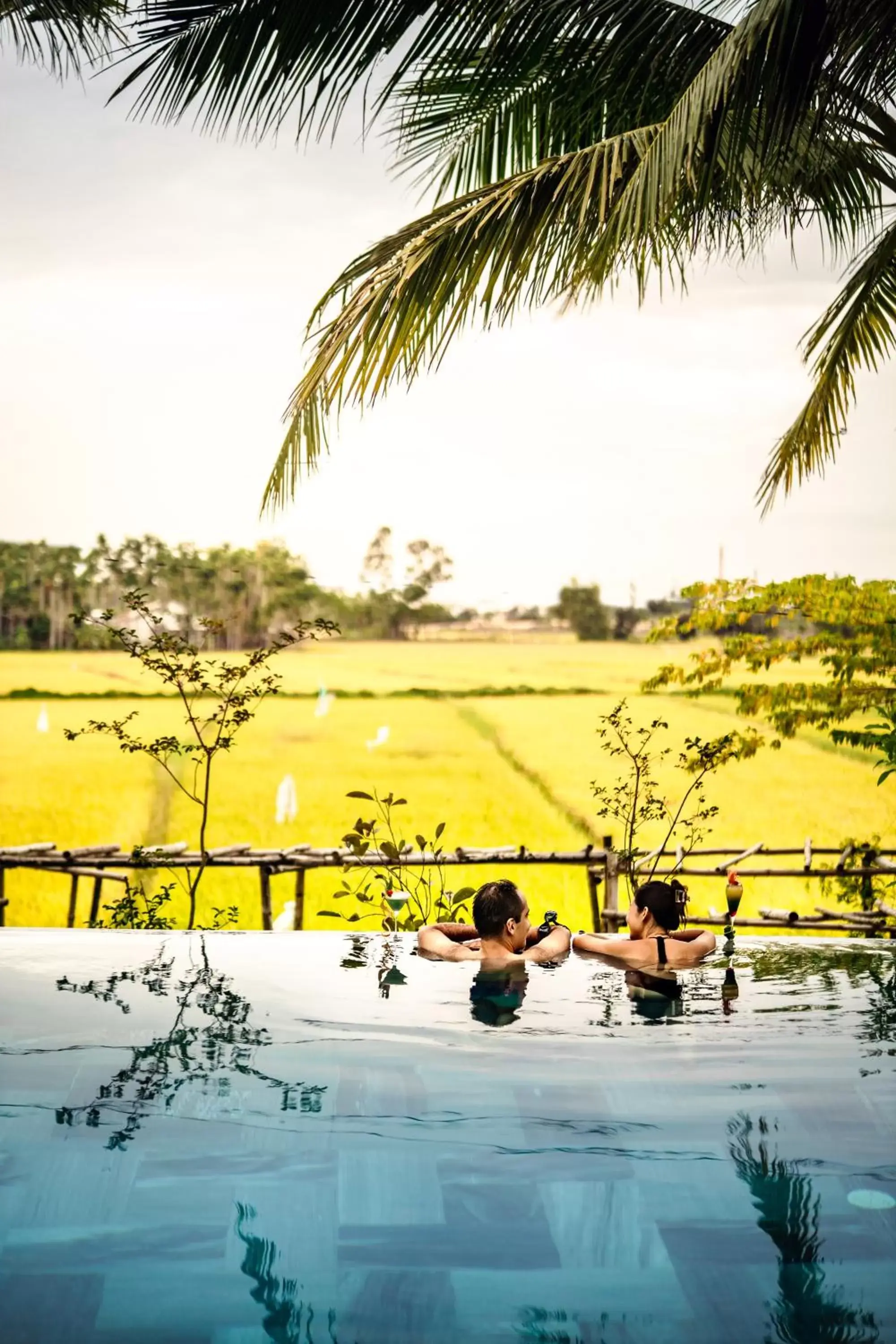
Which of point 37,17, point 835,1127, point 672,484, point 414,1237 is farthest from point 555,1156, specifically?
point 672,484

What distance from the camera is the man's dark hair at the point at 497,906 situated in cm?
427

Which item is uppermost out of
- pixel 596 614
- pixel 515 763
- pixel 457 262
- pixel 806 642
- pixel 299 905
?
pixel 457 262

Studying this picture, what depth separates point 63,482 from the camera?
10086mm

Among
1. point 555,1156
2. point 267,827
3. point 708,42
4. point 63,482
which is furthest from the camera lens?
point 267,827

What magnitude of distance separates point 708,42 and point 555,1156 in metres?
3.80

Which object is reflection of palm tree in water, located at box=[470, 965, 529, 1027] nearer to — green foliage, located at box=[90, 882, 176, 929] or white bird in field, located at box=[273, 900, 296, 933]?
green foliage, located at box=[90, 882, 176, 929]

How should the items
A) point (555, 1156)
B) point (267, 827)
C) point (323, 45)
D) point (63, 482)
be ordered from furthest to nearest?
point (267, 827), point (63, 482), point (323, 45), point (555, 1156)

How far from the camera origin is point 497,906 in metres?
4.27

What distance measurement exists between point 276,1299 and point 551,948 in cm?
Answer: 233

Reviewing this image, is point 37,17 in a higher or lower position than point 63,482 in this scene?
higher

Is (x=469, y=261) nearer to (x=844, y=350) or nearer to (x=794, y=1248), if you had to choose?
(x=844, y=350)

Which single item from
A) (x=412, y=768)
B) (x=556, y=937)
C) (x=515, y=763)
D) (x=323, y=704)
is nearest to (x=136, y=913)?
(x=556, y=937)

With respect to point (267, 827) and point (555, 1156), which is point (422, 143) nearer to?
point (555, 1156)

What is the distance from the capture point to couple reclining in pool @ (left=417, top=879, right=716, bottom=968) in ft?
14.2
